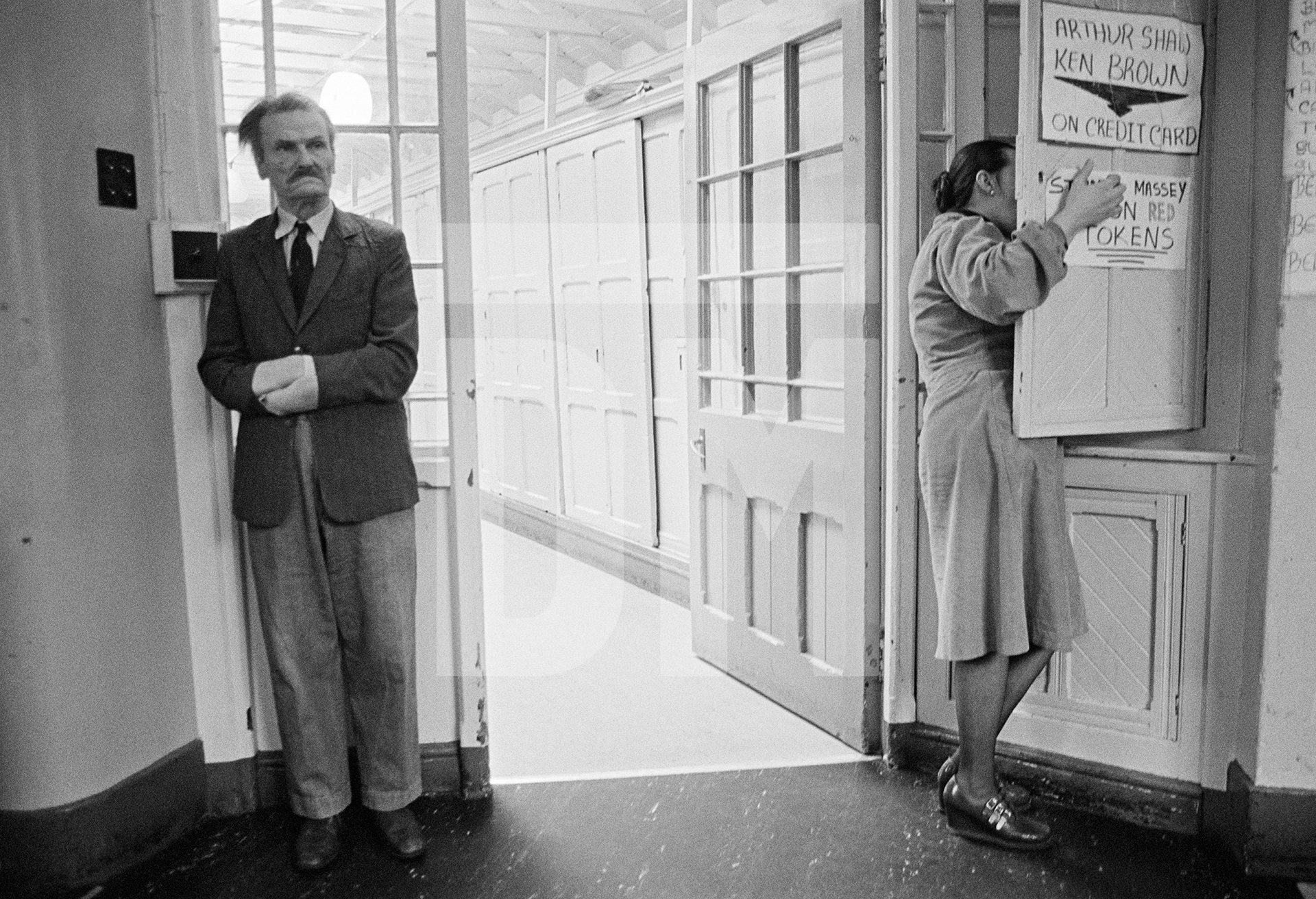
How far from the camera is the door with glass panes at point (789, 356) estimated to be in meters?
3.05

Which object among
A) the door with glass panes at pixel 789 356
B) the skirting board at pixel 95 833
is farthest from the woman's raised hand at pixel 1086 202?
the skirting board at pixel 95 833

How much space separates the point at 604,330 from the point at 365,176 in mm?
2684

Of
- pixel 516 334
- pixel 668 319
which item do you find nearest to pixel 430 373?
pixel 668 319

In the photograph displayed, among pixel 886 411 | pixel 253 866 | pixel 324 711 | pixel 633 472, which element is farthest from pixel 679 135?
pixel 253 866

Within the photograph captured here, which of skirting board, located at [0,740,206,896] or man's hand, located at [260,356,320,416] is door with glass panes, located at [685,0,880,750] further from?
skirting board, located at [0,740,206,896]

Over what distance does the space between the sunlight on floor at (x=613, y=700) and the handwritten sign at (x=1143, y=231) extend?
1.57 m

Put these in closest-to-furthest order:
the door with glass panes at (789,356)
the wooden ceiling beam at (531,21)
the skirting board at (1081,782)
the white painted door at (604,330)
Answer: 1. the skirting board at (1081,782)
2. the door with glass panes at (789,356)
3. the white painted door at (604,330)
4. the wooden ceiling beam at (531,21)

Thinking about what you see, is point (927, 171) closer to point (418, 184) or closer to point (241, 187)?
point (418, 184)

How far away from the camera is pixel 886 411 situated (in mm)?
2982

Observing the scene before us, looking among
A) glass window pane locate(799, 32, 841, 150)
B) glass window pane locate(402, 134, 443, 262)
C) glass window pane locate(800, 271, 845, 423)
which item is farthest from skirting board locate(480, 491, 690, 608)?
glass window pane locate(402, 134, 443, 262)

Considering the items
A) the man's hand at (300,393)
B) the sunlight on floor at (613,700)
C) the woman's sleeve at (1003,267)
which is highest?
the woman's sleeve at (1003,267)

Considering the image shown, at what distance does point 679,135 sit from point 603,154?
787mm

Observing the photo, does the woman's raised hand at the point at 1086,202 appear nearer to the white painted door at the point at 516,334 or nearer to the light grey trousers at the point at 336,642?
the light grey trousers at the point at 336,642

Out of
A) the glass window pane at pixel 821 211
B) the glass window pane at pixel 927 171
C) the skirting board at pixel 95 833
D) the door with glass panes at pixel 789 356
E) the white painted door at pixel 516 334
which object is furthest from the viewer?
the white painted door at pixel 516 334
